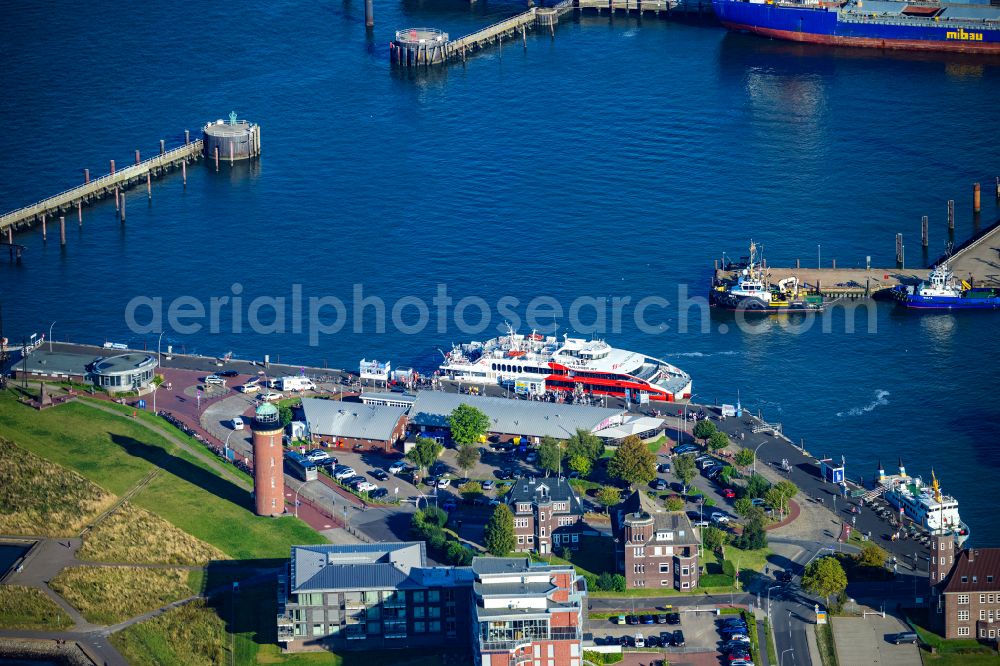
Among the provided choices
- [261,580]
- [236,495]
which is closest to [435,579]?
[261,580]

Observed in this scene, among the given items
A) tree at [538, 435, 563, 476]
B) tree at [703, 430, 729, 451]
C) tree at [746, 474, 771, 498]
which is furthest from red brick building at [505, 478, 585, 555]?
tree at [703, 430, 729, 451]

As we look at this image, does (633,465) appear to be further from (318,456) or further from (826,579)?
(318,456)

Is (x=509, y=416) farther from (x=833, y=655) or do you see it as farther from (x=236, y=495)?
(x=833, y=655)

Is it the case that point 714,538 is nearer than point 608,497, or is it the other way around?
point 714,538

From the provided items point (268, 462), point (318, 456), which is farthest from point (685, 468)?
point (268, 462)

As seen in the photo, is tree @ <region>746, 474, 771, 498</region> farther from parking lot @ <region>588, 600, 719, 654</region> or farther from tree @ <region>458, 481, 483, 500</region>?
tree @ <region>458, 481, 483, 500</region>

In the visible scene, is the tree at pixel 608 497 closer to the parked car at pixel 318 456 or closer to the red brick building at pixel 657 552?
the red brick building at pixel 657 552

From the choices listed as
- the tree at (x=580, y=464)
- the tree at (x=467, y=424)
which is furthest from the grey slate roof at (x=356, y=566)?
the tree at (x=467, y=424)
